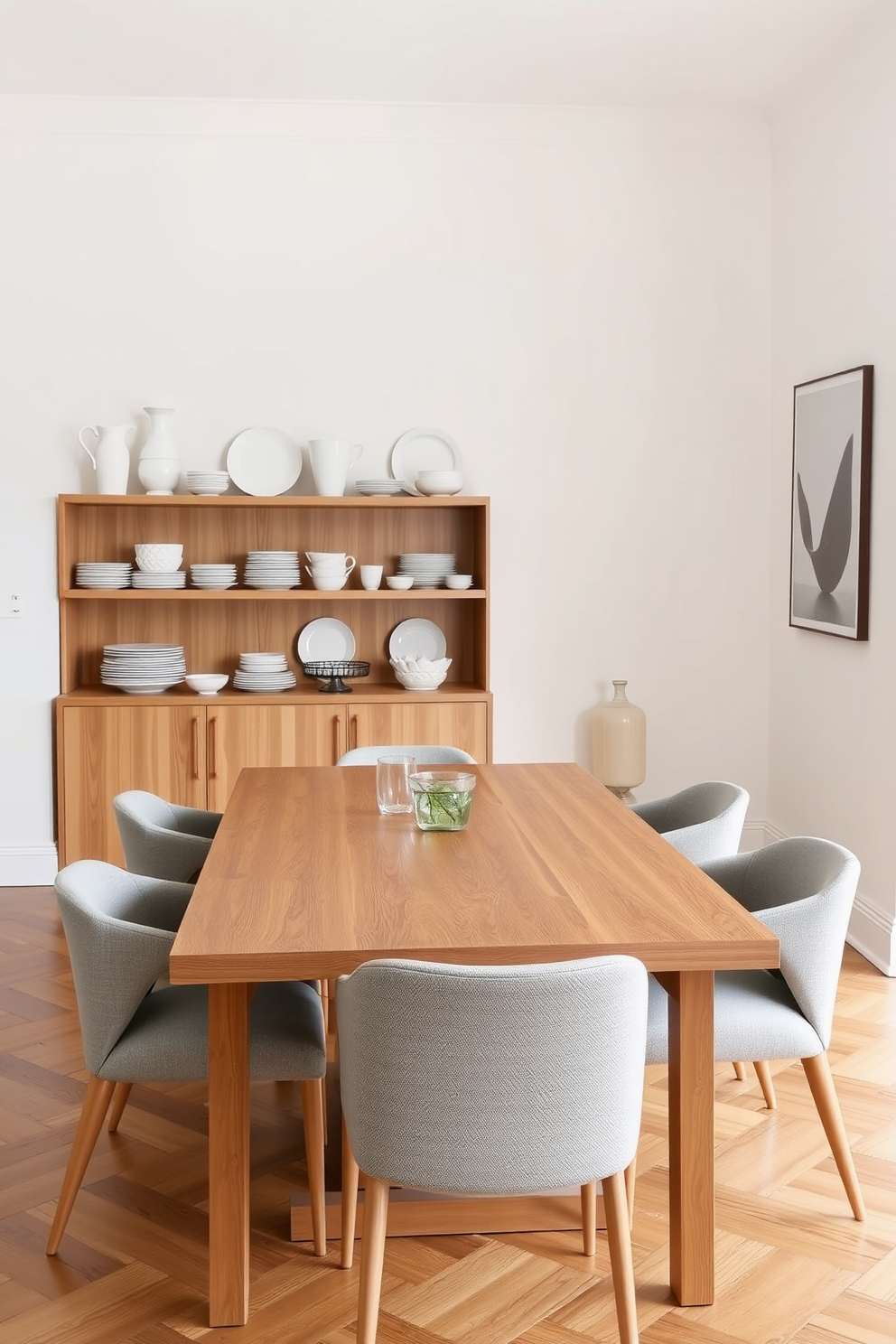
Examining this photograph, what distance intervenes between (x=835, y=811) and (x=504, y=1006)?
10.5ft

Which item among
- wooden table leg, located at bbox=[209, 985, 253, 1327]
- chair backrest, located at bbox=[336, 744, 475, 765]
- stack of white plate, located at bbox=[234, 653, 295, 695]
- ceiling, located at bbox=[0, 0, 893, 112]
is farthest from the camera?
stack of white plate, located at bbox=[234, 653, 295, 695]

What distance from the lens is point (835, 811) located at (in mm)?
4641

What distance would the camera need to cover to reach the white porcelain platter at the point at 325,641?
5254 mm

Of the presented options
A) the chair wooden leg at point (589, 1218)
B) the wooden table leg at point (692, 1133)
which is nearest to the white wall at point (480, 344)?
the chair wooden leg at point (589, 1218)

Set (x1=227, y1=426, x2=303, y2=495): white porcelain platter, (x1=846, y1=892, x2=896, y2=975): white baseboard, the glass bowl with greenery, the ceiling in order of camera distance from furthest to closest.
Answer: (x1=227, y1=426, x2=303, y2=495): white porcelain platter
the ceiling
(x1=846, y1=892, x2=896, y2=975): white baseboard
the glass bowl with greenery

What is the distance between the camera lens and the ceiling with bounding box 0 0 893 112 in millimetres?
4172

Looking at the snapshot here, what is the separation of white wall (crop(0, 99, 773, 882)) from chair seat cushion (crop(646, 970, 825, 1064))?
295 centimetres

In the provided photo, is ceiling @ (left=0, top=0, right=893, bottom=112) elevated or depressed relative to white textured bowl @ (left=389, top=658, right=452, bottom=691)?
elevated

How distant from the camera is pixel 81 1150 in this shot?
2.36m

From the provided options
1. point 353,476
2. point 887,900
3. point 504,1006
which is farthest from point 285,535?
point 504,1006

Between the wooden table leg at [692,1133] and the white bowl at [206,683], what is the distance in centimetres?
304

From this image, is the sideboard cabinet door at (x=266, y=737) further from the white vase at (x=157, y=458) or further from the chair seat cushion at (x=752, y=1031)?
the chair seat cushion at (x=752, y=1031)

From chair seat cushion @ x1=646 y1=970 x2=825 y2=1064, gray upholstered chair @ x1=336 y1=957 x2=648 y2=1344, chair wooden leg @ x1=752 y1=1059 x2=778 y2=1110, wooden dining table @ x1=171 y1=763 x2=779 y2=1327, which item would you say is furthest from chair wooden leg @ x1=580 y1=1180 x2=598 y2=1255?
chair wooden leg @ x1=752 y1=1059 x2=778 y2=1110

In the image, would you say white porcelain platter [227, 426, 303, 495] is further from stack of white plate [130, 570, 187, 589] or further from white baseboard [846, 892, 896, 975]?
white baseboard [846, 892, 896, 975]
